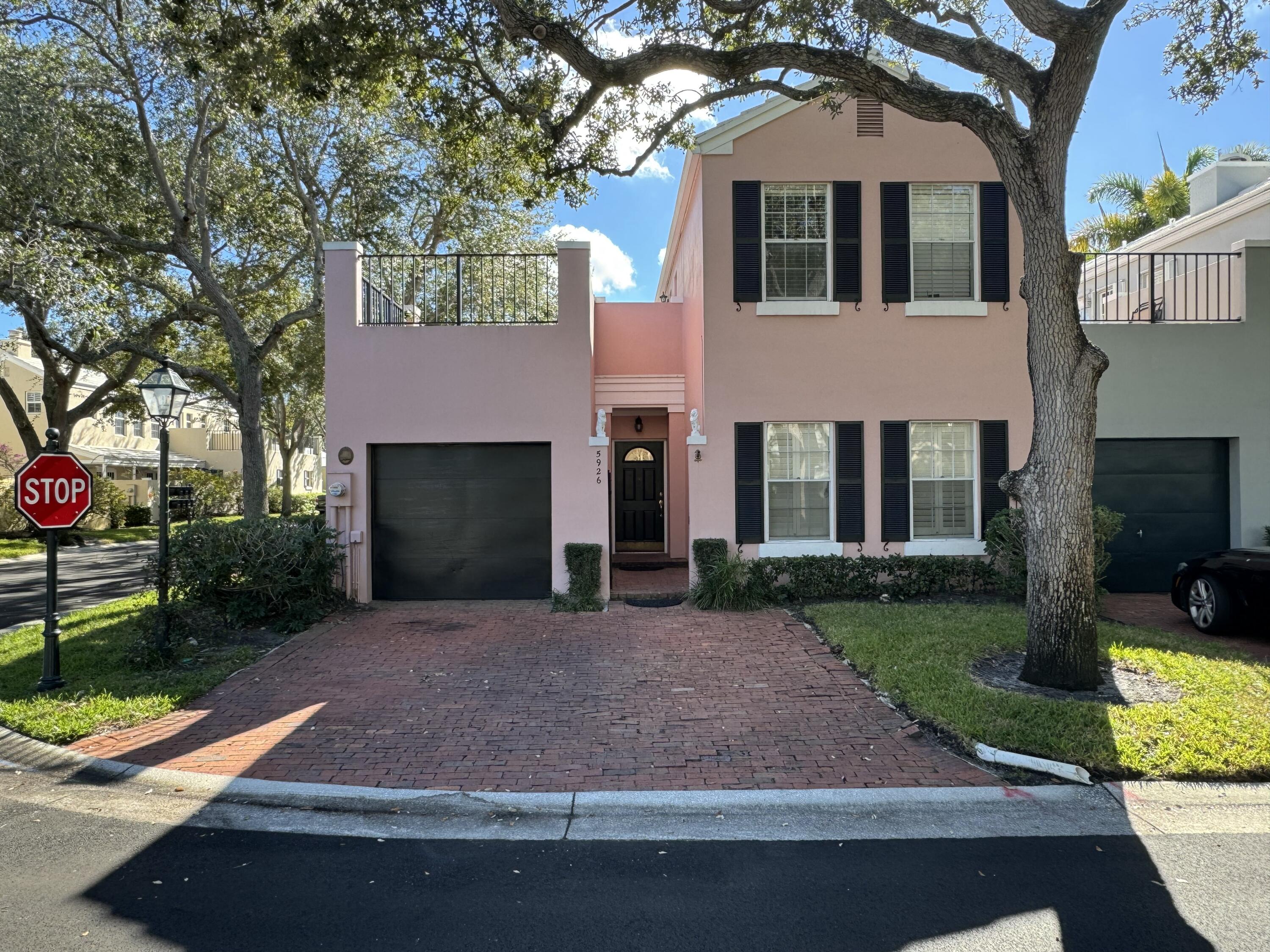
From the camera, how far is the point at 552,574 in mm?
10758

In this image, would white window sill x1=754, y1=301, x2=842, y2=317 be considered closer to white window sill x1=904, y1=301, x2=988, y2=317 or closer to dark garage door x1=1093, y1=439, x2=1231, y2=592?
white window sill x1=904, y1=301, x2=988, y2=317

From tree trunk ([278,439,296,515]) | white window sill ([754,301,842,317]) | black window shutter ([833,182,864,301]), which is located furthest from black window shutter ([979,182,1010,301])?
tree trunk ([278,439,296,515])

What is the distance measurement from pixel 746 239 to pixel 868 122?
244 cm

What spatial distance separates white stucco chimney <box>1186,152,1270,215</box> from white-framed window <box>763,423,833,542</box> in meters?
11.0

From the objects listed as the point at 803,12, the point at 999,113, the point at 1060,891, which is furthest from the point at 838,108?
the point at 1060,891

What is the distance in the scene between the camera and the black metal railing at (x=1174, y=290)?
36.3 feet

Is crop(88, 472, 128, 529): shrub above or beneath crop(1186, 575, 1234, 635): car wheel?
above

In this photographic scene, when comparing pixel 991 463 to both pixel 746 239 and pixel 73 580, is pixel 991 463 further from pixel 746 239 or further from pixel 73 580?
pixel 73 580

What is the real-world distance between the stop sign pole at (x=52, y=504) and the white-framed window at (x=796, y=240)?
862cm

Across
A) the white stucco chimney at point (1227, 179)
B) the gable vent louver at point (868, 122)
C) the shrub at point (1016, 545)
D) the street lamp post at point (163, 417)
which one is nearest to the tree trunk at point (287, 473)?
the street lamp post at point (163, 417)

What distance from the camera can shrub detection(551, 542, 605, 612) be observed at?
10.3m

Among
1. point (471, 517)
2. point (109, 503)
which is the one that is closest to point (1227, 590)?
point (471, 517)

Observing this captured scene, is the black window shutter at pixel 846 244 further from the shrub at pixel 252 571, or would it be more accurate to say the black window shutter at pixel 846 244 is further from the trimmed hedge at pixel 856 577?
the shrub at pixel 252 571

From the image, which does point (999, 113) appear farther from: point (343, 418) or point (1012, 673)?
point (343, 418)
